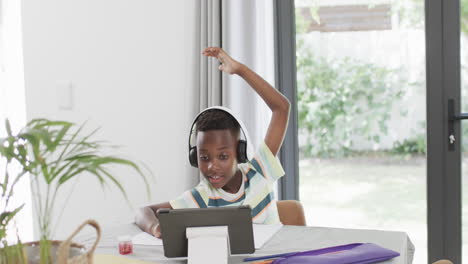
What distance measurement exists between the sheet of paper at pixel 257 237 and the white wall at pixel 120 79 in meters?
1.11

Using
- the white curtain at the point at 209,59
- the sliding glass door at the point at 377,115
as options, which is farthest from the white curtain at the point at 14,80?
the sliding glass door at the point at 377,115

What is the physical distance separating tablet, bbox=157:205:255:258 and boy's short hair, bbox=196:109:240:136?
0.58 metres

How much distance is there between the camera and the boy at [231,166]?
189cm

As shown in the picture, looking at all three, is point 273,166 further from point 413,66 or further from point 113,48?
point 113,48

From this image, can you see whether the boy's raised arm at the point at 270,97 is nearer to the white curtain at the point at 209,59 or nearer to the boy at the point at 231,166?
the boy at the point at 231,166

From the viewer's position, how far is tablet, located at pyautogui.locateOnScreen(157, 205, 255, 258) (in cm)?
135

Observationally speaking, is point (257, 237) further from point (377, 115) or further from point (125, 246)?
point (377, 115)

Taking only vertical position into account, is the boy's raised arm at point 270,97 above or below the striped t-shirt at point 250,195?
above

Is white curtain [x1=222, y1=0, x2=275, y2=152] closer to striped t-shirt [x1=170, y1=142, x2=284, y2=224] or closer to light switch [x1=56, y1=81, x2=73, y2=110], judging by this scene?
striped t-shirt [x1=170, y1=142, x2=284, y2=224]

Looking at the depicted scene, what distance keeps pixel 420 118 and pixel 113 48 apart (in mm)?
1558

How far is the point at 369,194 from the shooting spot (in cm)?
290

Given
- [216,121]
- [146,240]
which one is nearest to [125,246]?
[146,240]

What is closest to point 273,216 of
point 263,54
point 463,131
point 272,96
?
point 272,96

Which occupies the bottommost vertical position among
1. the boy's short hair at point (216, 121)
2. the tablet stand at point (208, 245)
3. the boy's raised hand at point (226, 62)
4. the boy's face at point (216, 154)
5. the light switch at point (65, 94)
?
the tablet stand at point (208, 245)
